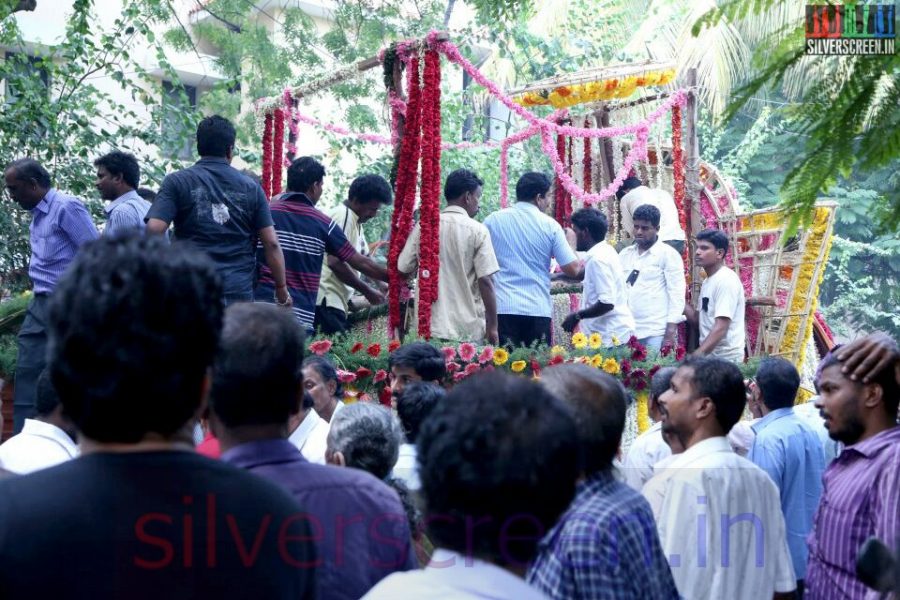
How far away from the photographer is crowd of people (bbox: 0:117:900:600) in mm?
1883

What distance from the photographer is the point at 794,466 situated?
5.53 meters

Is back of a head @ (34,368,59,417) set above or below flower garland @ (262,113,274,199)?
below

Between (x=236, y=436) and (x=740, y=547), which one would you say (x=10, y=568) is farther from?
(x=740, y=547)

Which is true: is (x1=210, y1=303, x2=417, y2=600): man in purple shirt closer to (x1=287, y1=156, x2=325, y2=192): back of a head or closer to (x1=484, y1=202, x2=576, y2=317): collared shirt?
(x1=287, y1=156, x2=325, y2=192): back of a head

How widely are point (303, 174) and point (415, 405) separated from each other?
12.9 ft

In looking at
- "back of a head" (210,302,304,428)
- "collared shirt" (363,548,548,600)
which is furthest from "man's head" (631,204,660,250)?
"collared shirt" (363,548,548,600)

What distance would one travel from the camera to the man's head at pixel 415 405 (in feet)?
14.6

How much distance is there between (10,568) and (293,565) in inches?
19.3

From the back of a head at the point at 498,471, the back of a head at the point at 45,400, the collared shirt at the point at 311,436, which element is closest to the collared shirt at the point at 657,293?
the collared shirt at the point at 311,436

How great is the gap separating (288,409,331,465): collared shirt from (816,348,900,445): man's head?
6.83 feet

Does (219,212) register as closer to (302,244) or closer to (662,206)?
(302,244)

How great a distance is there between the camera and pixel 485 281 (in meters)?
8.15

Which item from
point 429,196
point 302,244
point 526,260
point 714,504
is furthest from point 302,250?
point 714,504

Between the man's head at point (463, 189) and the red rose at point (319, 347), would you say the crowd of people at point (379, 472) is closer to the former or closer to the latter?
the red rose at point (319, 347)
